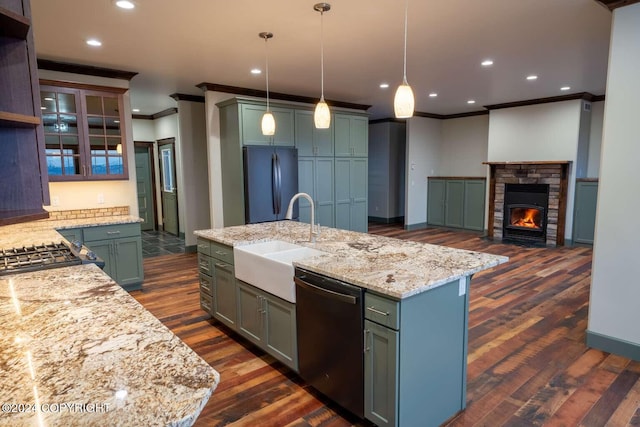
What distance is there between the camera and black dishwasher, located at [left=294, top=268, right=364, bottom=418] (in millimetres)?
1999

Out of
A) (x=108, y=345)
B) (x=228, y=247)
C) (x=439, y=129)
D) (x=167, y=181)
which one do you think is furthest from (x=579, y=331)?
(x=167, y=181)

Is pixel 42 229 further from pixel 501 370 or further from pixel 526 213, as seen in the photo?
pixel 526 213

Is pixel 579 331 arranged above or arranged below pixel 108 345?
below

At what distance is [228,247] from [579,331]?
126 inches

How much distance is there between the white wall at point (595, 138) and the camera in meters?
6.69

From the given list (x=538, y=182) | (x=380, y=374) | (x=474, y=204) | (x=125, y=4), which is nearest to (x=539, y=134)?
(x=538, y=182)

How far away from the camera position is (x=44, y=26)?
309 centimetres

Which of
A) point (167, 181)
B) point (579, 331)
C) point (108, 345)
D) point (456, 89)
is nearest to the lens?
point (108, 345)

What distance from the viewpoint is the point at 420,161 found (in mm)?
8656

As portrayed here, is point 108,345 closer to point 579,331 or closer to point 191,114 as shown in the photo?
point 579,331

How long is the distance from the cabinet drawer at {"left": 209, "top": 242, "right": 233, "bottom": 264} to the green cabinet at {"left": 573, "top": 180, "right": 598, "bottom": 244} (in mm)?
6404

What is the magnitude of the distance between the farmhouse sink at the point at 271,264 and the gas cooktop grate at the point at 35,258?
1.06m

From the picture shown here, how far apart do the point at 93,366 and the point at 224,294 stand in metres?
2.19

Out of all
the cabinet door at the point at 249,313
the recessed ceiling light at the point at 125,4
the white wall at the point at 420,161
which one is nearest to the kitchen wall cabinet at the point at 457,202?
the white wall at the point at 420,161
